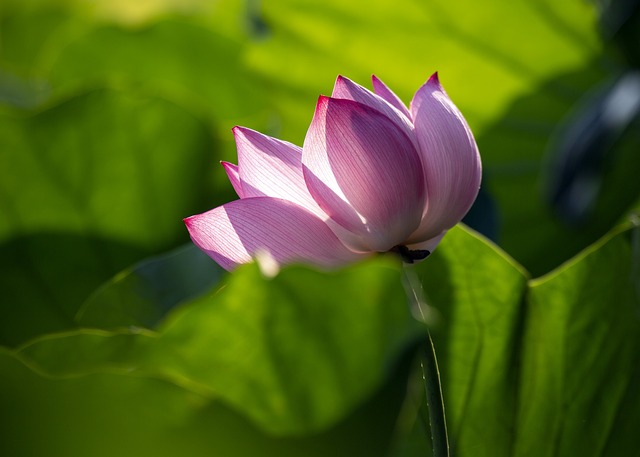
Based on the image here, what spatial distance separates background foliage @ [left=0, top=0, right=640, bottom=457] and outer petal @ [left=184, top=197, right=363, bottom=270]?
4 cm

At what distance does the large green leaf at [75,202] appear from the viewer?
0.63 meters

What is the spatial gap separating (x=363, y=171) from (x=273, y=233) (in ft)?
0.15

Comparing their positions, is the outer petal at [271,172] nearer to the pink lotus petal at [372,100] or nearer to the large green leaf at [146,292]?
the pink lotus petal at [372,100]

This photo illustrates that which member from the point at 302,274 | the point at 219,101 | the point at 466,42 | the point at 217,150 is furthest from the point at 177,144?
the point at 466,42

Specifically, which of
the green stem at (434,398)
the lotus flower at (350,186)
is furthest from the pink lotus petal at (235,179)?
the green stem at (434,398)

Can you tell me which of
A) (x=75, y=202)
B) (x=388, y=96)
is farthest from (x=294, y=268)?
(x=75, y=202)

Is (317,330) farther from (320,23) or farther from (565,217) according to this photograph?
(320,23)

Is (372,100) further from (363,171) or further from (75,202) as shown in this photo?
(75,202)

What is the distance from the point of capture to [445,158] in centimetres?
39

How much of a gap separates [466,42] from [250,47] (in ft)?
0.87

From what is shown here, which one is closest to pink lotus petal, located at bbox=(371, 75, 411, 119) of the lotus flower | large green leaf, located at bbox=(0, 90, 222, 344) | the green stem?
the lotus flower

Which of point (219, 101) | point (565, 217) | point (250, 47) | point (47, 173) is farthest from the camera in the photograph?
point (250, 47)

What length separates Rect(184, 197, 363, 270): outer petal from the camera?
38cm

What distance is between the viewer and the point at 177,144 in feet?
2.21
